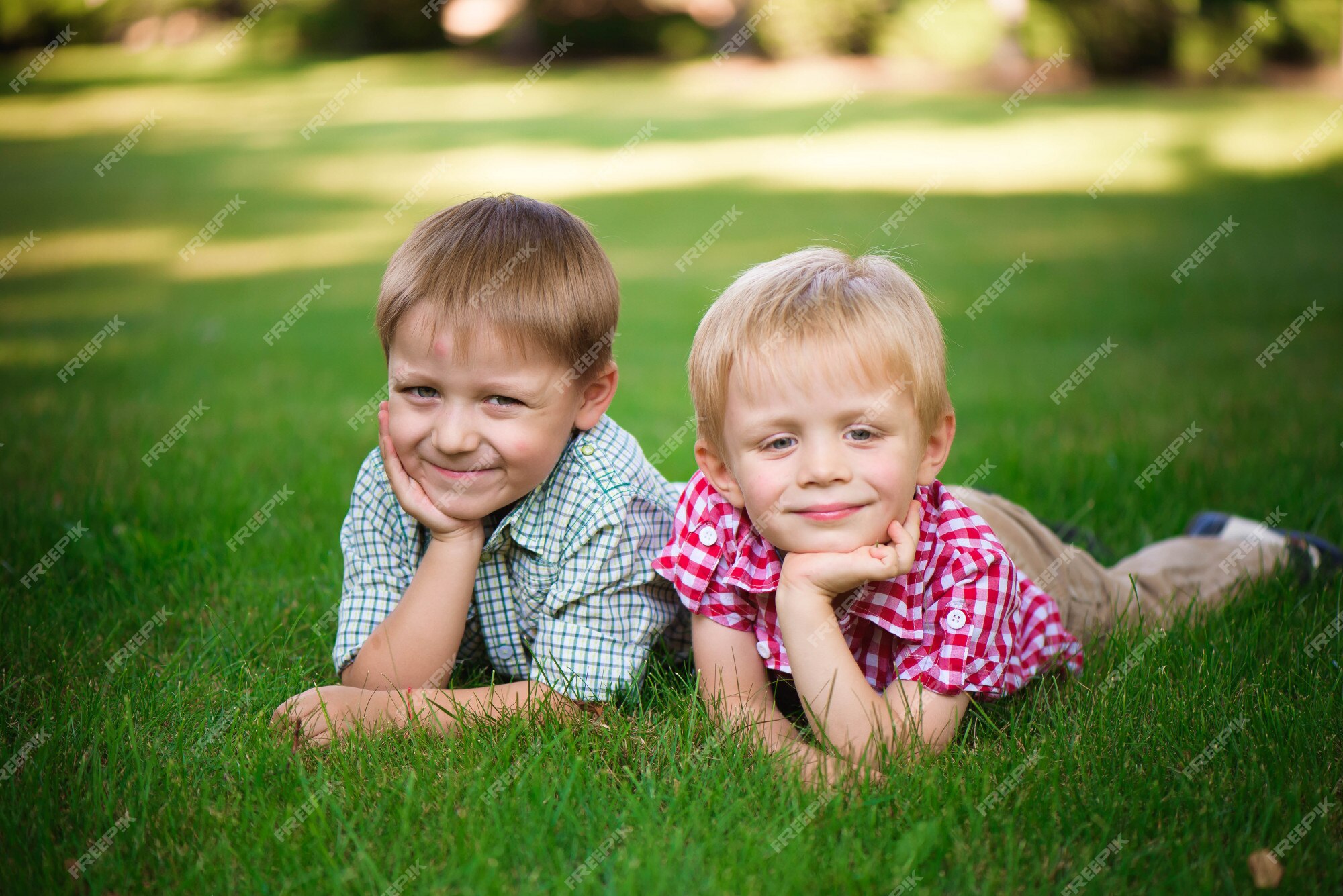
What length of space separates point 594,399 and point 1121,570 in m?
1.87

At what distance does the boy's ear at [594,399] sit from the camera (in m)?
2.85

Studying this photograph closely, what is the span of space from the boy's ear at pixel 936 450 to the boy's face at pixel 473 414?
2.88 ft

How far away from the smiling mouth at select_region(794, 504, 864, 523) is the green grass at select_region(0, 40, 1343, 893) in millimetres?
541

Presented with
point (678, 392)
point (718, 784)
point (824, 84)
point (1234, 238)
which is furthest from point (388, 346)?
point (824, 84)

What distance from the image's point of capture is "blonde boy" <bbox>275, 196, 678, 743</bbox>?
263 cm

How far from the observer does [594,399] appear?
286 cm

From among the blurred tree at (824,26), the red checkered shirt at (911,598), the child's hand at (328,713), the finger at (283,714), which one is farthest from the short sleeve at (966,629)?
the blurred tree at (824,26)

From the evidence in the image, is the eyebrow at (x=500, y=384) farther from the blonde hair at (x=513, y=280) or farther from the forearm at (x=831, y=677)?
the forearm at (x=831, y=677)

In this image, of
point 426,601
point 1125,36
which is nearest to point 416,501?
point 426,601

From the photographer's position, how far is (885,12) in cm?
3031

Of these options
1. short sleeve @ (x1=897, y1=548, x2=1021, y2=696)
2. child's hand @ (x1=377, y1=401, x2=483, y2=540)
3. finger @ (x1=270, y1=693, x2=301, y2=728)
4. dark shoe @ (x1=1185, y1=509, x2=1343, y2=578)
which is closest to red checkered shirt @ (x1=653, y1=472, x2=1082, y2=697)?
short sleeve @ (x1=897, y1=548, x2=1021, y2=696)

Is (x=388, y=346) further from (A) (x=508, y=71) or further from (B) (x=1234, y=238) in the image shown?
(A) (x=508, y=71)

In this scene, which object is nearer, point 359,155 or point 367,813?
point 367,813

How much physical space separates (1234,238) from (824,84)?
59.8 ft
